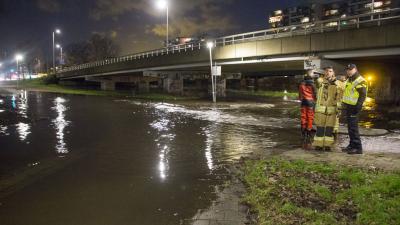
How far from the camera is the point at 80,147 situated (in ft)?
36.8

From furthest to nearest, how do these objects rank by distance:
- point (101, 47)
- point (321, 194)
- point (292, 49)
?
point (101, 47)
point (292, 49)
point (321, 194)

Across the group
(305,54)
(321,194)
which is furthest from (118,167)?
(305,54)

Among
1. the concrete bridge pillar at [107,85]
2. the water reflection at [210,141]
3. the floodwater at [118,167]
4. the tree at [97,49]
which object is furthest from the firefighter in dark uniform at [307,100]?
the tree at [97,49]

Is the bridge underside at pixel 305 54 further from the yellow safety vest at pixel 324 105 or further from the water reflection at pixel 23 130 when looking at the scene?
the water reflection at pixel 23 130

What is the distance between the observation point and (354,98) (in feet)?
29.5

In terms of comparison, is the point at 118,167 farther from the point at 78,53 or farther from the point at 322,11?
the point at 322,11

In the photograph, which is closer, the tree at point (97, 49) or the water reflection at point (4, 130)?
the water reflection at point (4, 130)

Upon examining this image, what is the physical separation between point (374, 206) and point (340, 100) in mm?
4665

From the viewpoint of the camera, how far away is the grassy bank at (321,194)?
5117mm

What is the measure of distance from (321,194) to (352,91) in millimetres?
3949

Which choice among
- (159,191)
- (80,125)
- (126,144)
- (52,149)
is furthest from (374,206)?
(80,125)

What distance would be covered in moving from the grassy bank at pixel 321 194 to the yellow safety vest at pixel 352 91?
6.85 feet

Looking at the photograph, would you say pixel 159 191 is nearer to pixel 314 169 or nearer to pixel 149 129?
pixel 314 169

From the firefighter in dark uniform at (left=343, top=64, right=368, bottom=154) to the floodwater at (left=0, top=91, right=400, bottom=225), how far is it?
194cm
